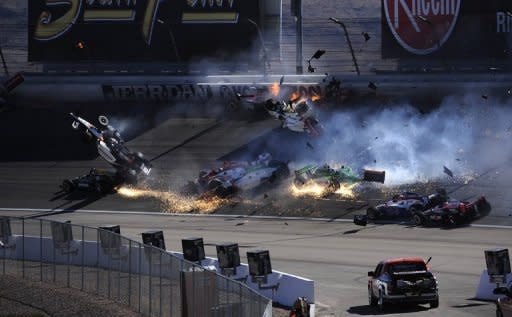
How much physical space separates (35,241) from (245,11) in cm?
3317

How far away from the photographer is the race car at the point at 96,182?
1969 inches

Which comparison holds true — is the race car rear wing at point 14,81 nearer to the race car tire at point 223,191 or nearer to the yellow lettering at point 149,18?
the yellow lettering at point 149,18

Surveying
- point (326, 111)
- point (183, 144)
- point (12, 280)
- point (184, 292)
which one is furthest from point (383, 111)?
point (184, 292)

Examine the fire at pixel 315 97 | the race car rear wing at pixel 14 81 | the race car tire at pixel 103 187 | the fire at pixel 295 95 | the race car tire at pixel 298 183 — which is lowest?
the race car tire at pixel 103 187

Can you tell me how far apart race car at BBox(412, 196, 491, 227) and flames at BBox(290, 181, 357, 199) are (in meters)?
6.21

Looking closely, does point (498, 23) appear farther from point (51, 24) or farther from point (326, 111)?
point (51, 24)

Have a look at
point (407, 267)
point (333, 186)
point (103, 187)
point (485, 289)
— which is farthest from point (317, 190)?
point (407, 267)

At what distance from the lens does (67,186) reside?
1992 inches

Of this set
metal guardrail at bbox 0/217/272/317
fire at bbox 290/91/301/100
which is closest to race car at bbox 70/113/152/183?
fire at bbox 290/91/301/100

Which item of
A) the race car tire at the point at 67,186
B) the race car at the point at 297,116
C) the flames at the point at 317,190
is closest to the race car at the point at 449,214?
the flames at the point at 317,190

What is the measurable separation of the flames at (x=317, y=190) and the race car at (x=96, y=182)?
9765 millimetres

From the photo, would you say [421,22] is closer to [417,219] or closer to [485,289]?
[417,219]

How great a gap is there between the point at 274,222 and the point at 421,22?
20.3 meters

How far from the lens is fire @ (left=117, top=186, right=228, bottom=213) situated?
4659 cm
